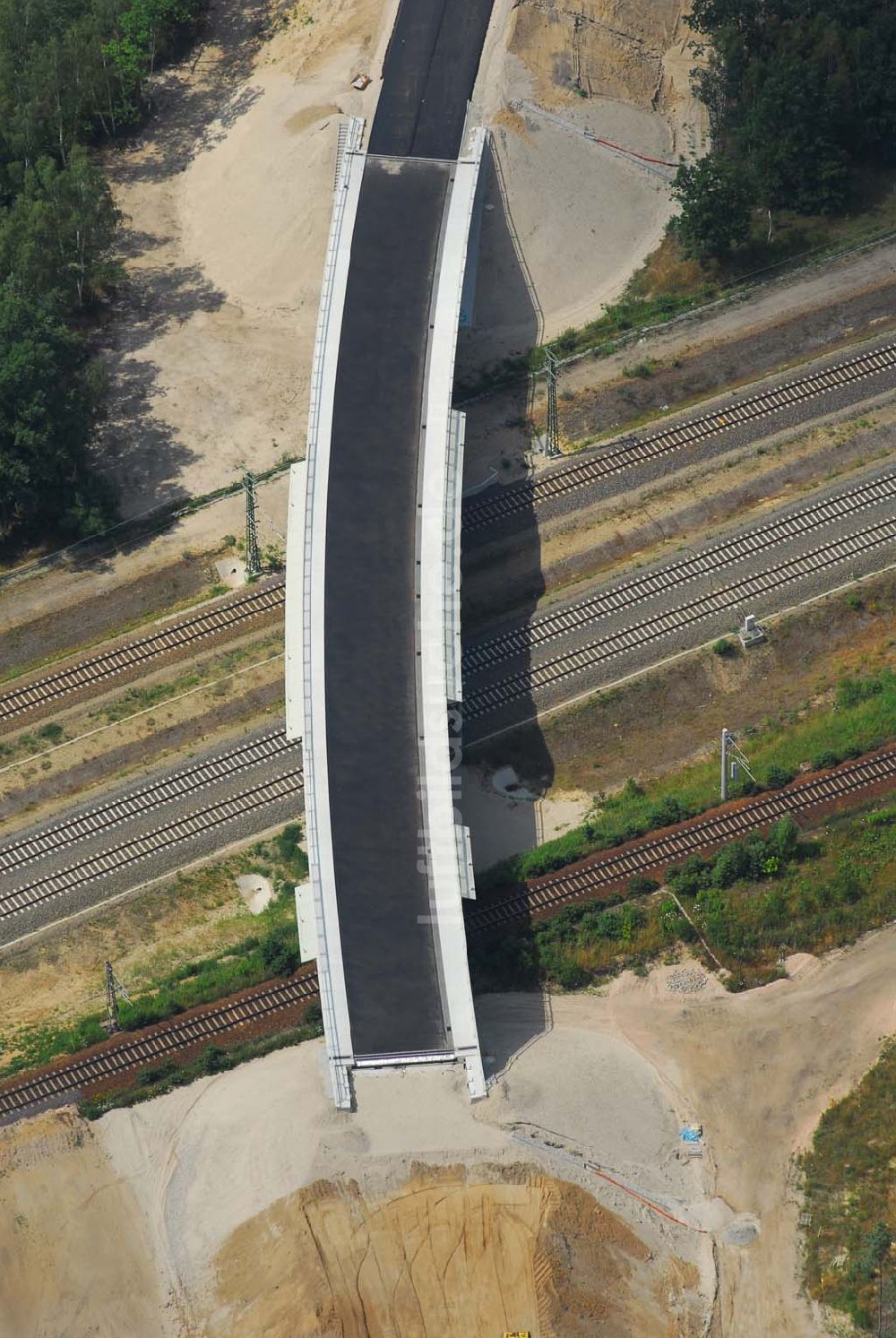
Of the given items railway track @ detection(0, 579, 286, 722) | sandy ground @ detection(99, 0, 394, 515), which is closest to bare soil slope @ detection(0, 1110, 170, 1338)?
railway track @ detection(0, 579, 286, 722)

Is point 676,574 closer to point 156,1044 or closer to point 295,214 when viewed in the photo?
point 295,214

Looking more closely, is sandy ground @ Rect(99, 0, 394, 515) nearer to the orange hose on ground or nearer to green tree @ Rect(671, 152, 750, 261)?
green tree @ Rect(671, 152, 750, 261)

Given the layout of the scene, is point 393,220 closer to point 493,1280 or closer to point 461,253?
point 461,253

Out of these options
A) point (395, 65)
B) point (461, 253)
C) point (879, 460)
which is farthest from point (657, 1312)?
point (395, 65)

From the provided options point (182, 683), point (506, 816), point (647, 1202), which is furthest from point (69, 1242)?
point (182, 683)

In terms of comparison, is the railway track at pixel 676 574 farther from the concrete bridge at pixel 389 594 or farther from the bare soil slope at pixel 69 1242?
the bare soil slope at pixel 69 1242


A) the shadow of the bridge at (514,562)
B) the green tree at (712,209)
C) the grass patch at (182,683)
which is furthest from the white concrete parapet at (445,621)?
the green tree at (712,209)
